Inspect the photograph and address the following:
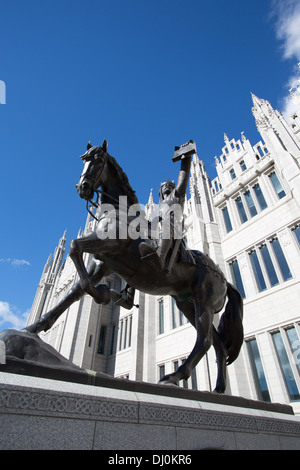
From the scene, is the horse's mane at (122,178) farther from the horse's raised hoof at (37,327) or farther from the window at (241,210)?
the window at (241,210)

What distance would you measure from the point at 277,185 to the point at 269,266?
17.7ft

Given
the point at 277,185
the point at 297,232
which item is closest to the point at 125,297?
the point at 297,232

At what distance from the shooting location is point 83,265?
3379 millimetres

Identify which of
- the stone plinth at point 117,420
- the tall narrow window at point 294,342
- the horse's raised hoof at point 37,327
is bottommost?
the stone plinth at point 117,420

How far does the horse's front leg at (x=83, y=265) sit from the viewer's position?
10.8 ft

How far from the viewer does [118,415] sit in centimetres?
214

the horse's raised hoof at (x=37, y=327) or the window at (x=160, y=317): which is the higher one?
the window at (x=160, y=317)

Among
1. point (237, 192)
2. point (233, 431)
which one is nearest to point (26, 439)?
point (233, 431)

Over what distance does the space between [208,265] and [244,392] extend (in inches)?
445

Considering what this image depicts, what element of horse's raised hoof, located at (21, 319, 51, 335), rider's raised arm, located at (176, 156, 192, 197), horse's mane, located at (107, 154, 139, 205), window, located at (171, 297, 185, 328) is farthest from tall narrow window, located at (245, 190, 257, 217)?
horse's raised hoof, located at (21, 319, 51, 335)

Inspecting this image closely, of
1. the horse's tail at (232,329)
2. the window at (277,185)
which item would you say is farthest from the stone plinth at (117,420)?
the window at (277,185)

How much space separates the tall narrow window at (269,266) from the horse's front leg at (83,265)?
13247 mm

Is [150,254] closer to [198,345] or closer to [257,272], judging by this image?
[198,345]

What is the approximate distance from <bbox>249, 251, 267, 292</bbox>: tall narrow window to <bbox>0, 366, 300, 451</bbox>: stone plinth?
1269 cm
